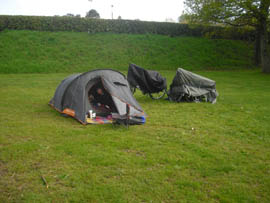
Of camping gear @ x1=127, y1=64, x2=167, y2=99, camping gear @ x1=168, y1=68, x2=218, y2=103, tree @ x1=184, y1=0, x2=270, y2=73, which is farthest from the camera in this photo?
tree @ x1=184, y1=0, x2=270, y2=73

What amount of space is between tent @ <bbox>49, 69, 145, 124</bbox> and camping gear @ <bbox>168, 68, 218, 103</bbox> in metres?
2.87

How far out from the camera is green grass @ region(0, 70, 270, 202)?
3920 millimetres

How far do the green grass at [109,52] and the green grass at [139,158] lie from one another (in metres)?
13.0

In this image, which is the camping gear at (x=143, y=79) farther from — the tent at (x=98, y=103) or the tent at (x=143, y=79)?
the tent at (x=98, y=103)

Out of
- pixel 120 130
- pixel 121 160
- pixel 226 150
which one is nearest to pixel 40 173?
pixel 121 160

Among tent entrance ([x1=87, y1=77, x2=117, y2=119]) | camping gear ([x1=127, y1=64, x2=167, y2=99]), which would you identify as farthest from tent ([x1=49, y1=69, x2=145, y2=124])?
camping gear ([x1=127, y1=64, x2=167, y2=99])

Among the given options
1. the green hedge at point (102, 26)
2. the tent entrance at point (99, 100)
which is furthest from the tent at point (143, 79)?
the green hedge at point (102, 26)

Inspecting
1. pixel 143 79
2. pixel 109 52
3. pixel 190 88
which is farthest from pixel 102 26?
pixel 190 88

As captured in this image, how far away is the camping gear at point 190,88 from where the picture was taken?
10445mm

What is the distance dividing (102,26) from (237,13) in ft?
43.0

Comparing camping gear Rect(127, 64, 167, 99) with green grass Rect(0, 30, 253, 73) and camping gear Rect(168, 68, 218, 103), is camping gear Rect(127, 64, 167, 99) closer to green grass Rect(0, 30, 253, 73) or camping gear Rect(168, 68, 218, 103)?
camping gear Rect(168, 68, 218, 103)

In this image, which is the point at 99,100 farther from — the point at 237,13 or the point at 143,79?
the point at 237,13

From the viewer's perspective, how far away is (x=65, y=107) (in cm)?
819

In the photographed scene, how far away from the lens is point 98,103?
877 cm
